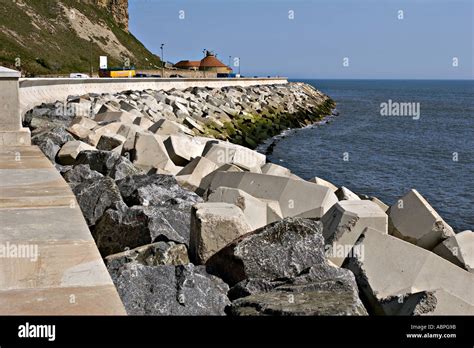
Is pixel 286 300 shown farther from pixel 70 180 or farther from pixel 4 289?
pixel 70 180

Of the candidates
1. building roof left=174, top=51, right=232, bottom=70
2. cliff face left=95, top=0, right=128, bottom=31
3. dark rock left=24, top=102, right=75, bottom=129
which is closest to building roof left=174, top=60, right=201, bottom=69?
building roof left=174, top=51, right=232, bottom=70

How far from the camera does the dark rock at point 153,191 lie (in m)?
6.23

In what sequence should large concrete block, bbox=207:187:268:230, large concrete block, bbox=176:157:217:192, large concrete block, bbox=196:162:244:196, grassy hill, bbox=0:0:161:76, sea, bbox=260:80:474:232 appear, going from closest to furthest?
large concrete block, bbox=207:187:268:230 → large concrete block, bbox=196:162:244:196 → large concrete block, bbox=176:157:217:192 → sea, bbox=260:80:474:232 → grassy hill, bbox=0:0:161:76

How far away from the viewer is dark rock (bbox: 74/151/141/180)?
7672mm

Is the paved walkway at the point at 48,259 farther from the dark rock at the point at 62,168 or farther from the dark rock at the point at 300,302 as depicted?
the dark rock at the point at 62,168

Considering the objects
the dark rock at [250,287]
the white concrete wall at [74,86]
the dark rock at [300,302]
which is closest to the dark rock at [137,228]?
the dark rock at [250,287]

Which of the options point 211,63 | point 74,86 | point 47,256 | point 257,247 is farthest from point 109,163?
point 211,63

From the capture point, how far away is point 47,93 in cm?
1809

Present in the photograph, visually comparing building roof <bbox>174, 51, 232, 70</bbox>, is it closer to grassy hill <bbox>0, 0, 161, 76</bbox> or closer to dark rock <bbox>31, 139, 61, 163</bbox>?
grassy hill <bbox>0, 0, 161, 76</bbox>

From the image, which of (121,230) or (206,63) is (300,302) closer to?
(121,230)

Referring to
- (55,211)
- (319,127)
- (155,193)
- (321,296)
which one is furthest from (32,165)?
(319,127)

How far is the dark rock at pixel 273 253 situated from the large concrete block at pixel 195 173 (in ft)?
12.3

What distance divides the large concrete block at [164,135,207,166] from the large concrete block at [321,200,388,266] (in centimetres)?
411

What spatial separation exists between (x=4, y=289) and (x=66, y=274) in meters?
0.32
